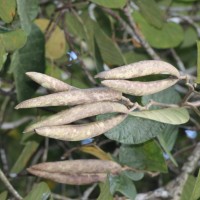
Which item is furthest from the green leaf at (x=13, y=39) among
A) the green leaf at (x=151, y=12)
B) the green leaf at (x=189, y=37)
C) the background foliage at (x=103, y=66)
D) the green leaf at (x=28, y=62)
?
the green leaf at (x=189, y=37)

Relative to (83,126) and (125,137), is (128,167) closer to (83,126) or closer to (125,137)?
(125,137)

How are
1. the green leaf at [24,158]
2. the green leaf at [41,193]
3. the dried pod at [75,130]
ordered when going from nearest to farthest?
the dried pod at [75,130] < the green leaf at [41,193] < the green leaf at [24,158]

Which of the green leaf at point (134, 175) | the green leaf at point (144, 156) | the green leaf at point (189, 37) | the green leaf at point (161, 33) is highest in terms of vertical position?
the green leaf at point (161, 33)

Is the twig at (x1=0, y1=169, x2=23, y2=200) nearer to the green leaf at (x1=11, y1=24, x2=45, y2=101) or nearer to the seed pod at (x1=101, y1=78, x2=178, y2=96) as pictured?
the green leaf at (x1=11, y1=24, x2=45, y2=101)

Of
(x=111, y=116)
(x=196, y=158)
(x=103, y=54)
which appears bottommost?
(x=196, y=158)

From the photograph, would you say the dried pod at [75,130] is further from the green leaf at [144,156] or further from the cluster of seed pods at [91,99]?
the green leaf at [144,156]

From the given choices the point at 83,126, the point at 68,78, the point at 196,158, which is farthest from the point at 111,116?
the point at 68,78
